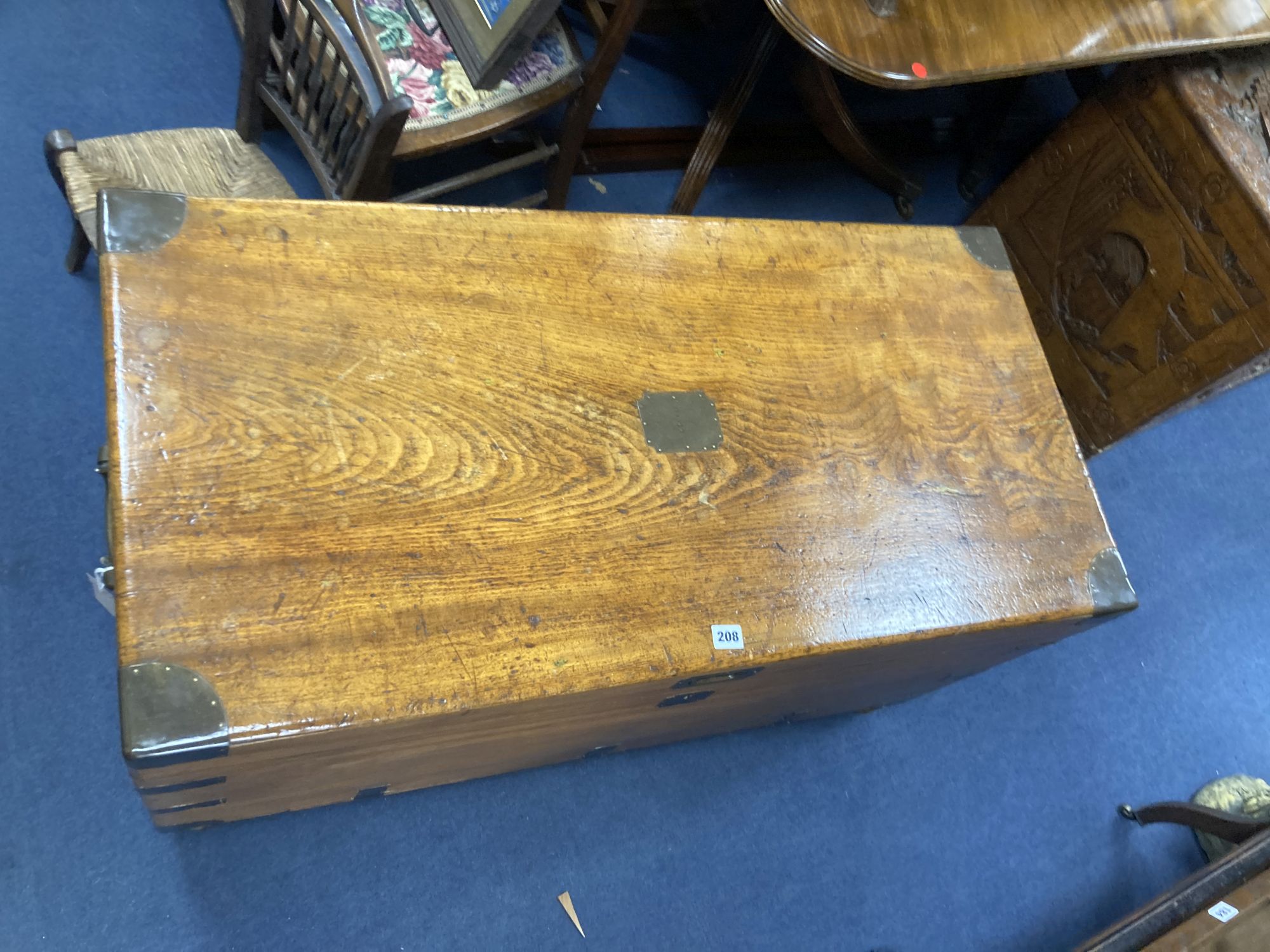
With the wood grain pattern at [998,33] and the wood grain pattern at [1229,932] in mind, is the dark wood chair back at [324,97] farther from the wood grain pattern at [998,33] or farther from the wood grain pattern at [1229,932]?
the wood grain pattern at [1229,932]

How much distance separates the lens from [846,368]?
1199 millimetres

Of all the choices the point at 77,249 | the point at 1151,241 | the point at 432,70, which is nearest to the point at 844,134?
the point at 1151,241

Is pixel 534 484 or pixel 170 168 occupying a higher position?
pixel 170 168

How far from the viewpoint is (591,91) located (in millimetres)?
1503

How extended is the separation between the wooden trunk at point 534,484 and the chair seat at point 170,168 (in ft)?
1.33

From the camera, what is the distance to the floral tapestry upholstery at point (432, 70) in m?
1.43

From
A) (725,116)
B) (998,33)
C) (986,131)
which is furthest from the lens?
(986,131)

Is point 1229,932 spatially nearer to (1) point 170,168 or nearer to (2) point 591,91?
(2) point 591,91

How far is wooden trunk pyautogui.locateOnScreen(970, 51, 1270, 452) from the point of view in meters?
1.57

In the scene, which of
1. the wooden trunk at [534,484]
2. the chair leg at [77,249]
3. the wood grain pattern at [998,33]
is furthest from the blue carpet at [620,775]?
the wood grain pattern at [998,33]

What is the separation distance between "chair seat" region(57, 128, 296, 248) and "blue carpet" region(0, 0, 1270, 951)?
0.34 m

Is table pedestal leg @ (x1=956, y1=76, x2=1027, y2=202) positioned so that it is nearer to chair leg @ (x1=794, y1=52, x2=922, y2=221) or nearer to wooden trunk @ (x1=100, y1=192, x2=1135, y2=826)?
chair leg @ (x1=794, y1=52, x2=922, y2=221)

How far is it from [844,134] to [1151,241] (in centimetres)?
69

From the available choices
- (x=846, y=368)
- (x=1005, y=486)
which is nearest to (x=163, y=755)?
(x=846, y=368)
